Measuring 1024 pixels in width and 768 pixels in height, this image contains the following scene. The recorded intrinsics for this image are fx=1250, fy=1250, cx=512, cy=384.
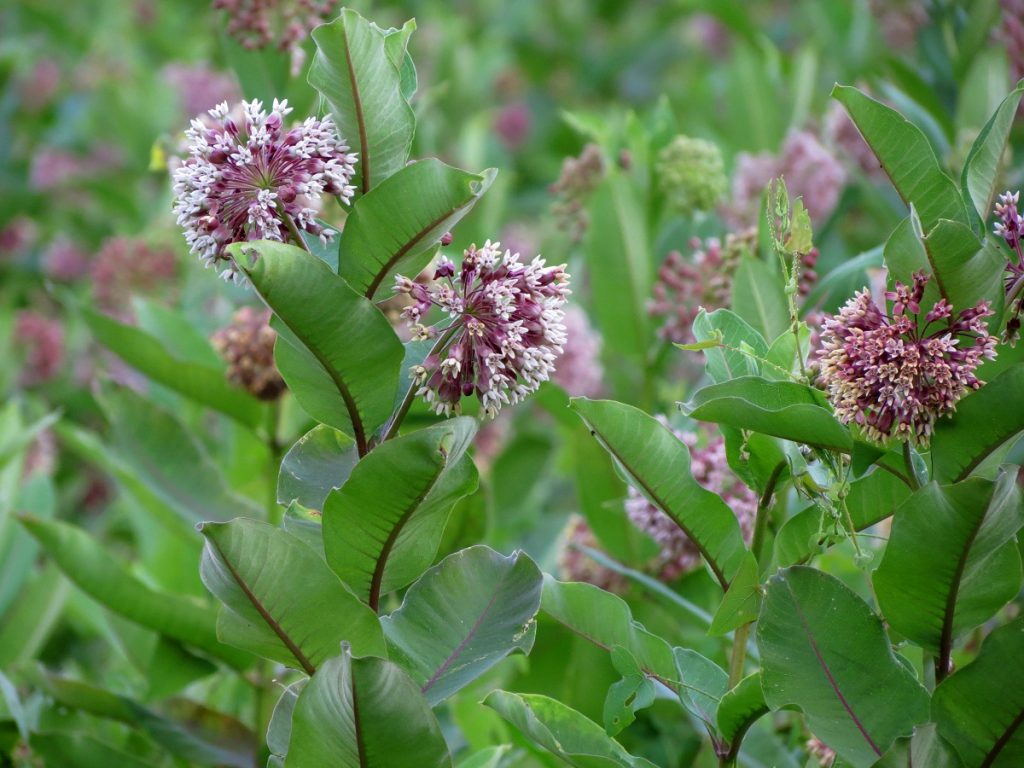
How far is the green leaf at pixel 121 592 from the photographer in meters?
1.67

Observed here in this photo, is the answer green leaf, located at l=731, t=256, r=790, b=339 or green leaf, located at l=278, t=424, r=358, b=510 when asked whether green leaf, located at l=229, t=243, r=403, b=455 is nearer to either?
green leaf, located at l=278, t=424, r=358, b=510

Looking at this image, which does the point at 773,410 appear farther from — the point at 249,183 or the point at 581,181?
the point at 581,181

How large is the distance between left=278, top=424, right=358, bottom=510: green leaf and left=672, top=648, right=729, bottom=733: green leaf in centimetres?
36

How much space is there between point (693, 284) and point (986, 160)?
0.80 metres

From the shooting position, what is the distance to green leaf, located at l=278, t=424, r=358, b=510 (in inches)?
44.8

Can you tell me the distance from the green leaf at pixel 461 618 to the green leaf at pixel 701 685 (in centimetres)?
17

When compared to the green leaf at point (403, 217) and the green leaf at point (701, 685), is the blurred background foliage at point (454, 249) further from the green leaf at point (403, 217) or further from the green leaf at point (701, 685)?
the green leaf at point (403, 217)

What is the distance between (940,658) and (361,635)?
0.50 meters

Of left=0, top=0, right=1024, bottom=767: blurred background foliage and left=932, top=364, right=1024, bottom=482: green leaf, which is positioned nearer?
left=932, top=364, right=1024, bottom=482: green leaf

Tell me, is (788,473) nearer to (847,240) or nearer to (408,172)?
(408,172)

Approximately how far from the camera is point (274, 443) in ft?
6.39

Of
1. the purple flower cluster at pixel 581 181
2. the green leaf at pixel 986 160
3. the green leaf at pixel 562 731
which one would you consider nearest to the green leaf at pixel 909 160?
the green leaf at pixel 986 160

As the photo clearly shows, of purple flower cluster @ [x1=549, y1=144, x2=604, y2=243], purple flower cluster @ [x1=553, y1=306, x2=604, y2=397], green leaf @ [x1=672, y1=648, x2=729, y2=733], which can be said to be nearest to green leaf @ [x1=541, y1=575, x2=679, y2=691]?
green leaf @ [x1=672, y1=648, x2=729, y2=733]

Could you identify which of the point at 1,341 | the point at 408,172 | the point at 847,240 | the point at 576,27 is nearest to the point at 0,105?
the point at 1,341
